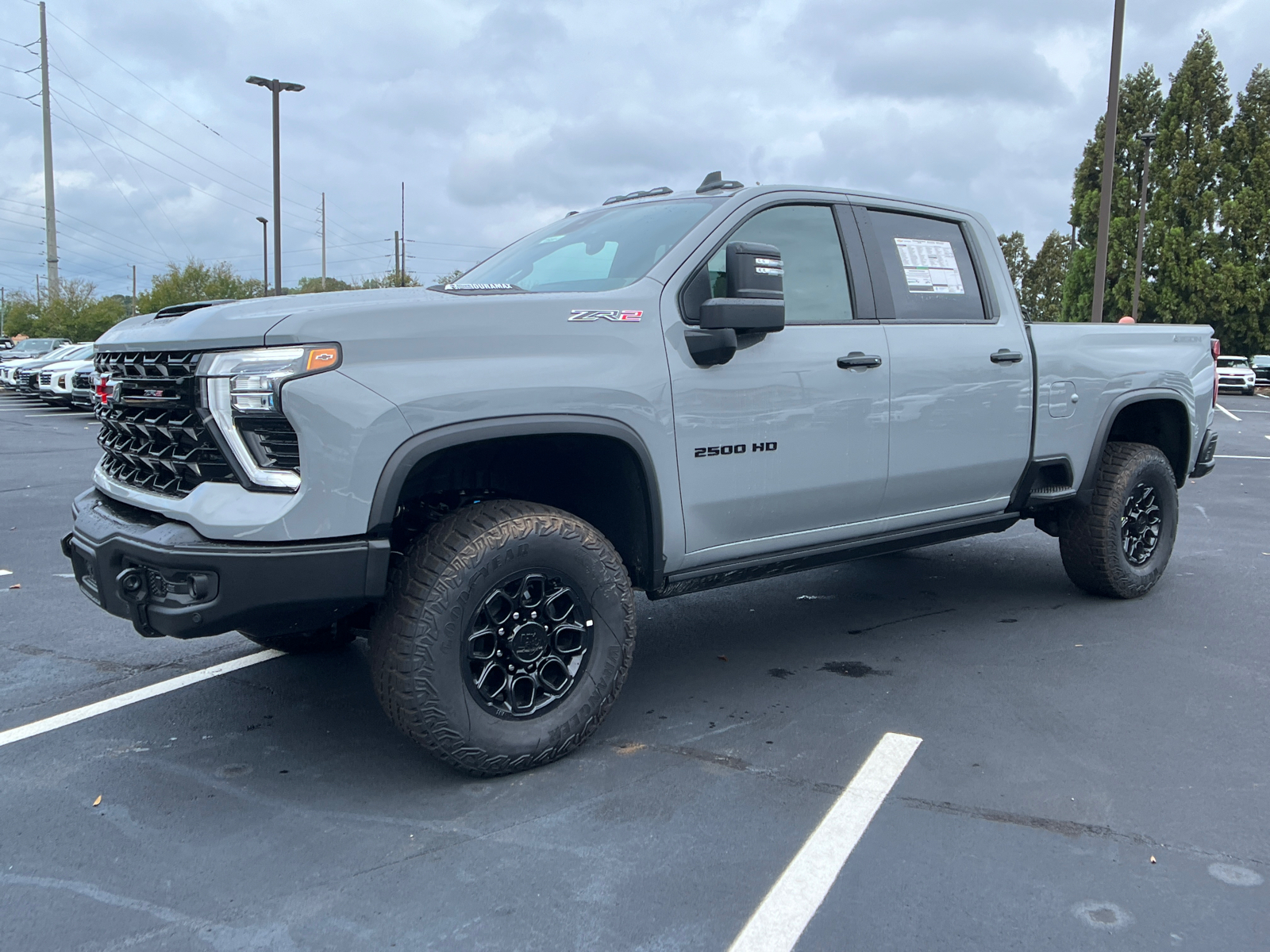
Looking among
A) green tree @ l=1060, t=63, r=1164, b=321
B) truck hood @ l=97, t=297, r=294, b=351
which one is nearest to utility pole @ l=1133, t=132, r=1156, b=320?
green tree @ l=1060, t=63, r=1164, b=321

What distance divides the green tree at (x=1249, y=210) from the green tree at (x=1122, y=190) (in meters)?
2.74

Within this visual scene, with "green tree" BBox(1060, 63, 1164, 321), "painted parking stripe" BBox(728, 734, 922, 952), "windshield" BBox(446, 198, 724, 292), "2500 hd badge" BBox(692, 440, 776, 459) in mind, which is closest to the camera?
"painted parking stripe" BBox(728, 734, 922, 952)

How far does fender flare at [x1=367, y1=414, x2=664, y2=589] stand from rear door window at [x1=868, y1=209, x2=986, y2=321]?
1558mm

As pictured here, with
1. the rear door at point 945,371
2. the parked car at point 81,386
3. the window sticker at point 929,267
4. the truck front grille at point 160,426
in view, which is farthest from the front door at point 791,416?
the parked car at point 81,386

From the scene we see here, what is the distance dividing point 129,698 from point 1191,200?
42.8 meters

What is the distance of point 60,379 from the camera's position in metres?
22.1

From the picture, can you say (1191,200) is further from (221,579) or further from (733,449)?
(221,579)

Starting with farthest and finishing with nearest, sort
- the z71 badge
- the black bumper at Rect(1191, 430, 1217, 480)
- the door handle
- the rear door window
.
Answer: the black bumper at Rect(1191, 430, 1217, 480), the rear door window, the door handle, the z71 badge

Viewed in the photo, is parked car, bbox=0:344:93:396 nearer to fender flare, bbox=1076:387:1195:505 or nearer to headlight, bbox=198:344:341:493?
headlight, bbox=198:344:341:493

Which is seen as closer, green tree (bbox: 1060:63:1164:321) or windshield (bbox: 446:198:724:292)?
windshield (bbox: 446:198:724:292)

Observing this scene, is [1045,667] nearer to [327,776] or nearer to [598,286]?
[598,286]

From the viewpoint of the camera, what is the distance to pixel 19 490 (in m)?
9.70

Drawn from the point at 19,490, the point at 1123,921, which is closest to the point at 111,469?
the point at 1123,921

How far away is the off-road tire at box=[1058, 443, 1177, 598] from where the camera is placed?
5324 millimetres
